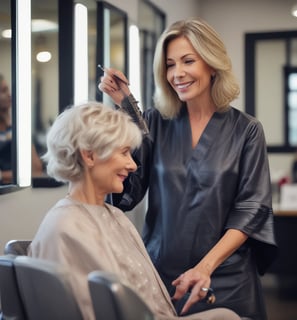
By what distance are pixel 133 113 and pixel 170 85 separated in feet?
0.58

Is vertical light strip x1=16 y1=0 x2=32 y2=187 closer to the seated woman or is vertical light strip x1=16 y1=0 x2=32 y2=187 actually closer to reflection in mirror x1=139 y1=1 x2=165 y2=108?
the seated woman

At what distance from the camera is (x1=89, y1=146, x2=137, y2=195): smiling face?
150 cm

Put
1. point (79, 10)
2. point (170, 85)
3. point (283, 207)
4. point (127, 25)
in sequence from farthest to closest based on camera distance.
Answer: point (283, 207) < point (127, 25) < point (79, 10) < point (170, 85)

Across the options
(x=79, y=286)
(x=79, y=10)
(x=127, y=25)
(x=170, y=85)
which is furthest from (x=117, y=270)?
(x=127, y=25)

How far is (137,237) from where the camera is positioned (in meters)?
1.63

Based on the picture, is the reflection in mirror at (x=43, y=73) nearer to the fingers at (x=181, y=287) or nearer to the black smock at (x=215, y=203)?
the black smock at (x=215, y=203)

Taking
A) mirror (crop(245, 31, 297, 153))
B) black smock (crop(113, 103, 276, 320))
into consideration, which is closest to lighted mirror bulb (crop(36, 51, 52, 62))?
black smock (crop(113, 103, 276, 320))

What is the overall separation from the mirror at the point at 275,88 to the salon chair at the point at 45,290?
18.7ft

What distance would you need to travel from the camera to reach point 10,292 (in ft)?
4.38

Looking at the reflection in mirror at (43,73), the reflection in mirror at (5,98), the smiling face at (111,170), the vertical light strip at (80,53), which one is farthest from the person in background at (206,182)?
the vertical light strip at (80,53)

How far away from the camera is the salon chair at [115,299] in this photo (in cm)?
112

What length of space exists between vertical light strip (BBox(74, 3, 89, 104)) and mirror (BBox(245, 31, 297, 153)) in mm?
3690

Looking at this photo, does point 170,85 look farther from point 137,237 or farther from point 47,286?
point 47,286

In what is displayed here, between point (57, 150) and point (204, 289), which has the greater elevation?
point (57, 150)
